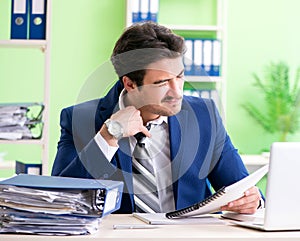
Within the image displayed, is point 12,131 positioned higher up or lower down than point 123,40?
lower down

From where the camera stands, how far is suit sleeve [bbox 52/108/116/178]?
205cm

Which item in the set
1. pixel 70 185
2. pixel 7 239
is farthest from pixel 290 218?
pixel 7 239

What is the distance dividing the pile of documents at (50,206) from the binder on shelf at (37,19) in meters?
1.97

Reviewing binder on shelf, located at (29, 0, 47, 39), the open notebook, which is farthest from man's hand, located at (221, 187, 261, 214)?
binder on shelf, located at (29, 0, 47, 39)

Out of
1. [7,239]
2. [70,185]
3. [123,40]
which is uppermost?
[123,40]

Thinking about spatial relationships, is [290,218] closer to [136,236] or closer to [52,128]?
[136,236]

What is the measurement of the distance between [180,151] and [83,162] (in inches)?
12.9

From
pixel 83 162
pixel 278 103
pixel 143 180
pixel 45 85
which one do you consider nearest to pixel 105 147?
pixel 83 162

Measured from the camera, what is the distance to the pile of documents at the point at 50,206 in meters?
1.39

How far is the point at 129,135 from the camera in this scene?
2.05m

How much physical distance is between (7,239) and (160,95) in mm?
895

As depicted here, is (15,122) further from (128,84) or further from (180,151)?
(180,151)

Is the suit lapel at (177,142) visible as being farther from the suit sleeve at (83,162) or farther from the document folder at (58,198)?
the document folder at (58,198)

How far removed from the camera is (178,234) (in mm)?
1396
